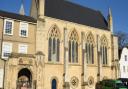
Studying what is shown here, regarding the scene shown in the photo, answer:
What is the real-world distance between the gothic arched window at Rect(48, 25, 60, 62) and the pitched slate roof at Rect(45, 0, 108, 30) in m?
3.01

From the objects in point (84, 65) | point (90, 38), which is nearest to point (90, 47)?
point (90, 38)

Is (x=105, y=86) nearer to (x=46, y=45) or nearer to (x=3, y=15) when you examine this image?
(x=46, y=45)

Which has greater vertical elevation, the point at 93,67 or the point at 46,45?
the point at 46,45

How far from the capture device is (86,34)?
40469mm

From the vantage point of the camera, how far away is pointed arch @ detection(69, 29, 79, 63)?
3762cm

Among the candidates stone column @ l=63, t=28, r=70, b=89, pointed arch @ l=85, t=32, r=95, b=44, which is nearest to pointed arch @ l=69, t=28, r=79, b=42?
stone column @ l=63, t=28, r=70, b=89

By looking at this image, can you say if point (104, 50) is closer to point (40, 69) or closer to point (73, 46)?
point (73, 46)

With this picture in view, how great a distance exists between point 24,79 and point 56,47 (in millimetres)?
8379

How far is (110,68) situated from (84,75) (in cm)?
Result: 917

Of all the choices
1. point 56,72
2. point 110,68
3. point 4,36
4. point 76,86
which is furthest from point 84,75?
point 4,36

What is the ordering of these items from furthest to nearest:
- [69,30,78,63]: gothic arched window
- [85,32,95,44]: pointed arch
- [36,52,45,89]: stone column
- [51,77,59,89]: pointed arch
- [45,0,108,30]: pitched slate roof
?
1. [85,32,95,44]: pointed arch
2. [45,0,108,30]: pitched slate roof
3. [69,30,78,63]: gothic arched window
4. [51,77,59,89]: pointed arch
5. [36,52,45,89]: stone column

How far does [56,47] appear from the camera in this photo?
117 feet

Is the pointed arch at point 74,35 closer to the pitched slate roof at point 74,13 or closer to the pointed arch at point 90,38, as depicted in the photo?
the pitched slate roof at point 74,13

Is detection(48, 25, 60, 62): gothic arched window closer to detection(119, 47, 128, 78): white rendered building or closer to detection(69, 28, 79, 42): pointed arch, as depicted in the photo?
detection(69, 28, 79, 42): pointed arch
